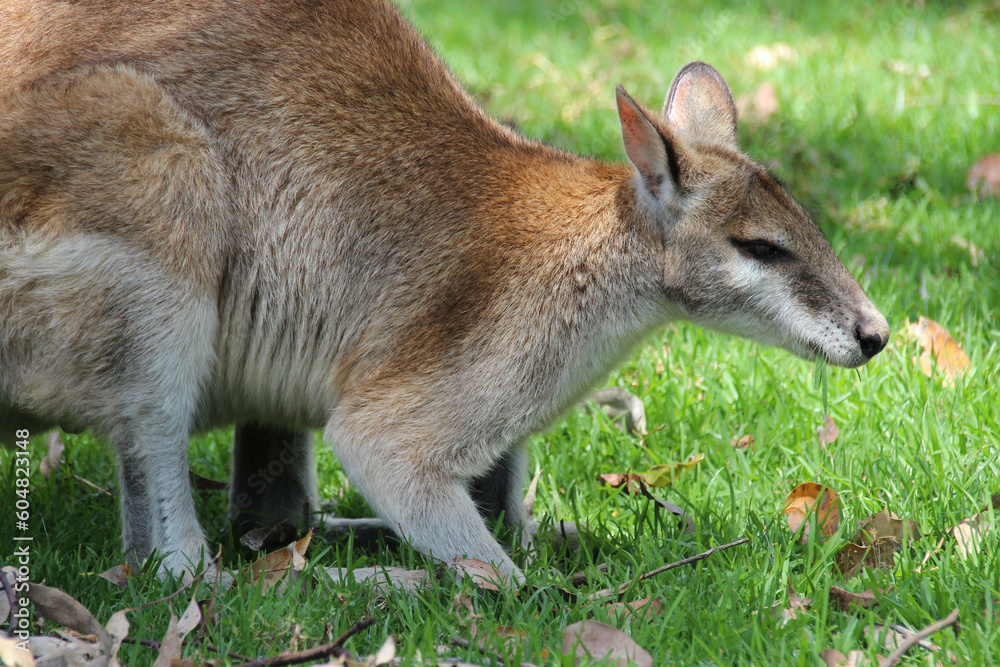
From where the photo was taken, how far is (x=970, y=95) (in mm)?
6035

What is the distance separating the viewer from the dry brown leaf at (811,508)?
303 centimetres

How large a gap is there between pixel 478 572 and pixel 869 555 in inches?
41.0

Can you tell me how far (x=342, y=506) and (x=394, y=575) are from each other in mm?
852

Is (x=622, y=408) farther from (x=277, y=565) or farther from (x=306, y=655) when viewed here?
(x=306, y=655)

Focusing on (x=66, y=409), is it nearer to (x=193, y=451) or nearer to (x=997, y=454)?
(x=193, y=451)

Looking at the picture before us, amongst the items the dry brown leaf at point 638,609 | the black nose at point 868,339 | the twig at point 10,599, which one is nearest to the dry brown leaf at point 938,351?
the black nose at point 868,339

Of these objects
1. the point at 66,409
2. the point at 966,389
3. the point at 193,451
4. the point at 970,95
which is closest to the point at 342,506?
the point at 193,451

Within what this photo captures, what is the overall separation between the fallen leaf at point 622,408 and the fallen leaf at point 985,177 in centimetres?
227

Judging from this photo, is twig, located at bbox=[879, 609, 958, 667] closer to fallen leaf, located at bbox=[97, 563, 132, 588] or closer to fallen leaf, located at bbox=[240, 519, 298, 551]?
fallen leaf, located at bbox=[240, 519, 298, 551]

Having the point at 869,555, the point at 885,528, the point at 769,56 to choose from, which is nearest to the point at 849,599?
the point at 869,555

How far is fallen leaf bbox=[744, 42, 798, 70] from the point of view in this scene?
22.2 ft

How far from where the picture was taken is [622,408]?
3.93 metres

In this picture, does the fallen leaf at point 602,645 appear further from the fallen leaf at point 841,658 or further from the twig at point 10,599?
the twig at point 10,599

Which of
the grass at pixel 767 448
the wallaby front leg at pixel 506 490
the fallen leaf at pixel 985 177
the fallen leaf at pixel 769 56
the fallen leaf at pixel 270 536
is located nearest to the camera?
the grass at pixel 767 448
